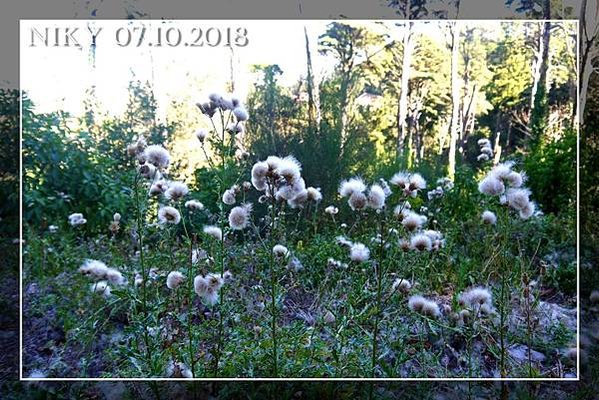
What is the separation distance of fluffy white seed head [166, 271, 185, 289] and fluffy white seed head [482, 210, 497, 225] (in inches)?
44.7

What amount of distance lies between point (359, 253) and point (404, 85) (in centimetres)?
64

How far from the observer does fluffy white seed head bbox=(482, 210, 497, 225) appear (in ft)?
8.05

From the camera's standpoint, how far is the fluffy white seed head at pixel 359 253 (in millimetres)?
2430

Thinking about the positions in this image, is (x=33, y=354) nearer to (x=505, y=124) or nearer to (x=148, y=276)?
(x=148, y=276)

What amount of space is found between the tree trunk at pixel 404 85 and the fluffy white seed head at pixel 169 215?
853mm

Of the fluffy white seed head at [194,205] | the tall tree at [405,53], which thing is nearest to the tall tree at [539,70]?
the tall tree at [405,53]

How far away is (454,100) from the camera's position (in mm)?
2449

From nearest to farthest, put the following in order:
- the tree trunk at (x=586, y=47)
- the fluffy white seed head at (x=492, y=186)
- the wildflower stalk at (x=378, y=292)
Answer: the wildflower stalk at (x=378, y=292), the fluffy white seed head at (x=492, y=186), the tree trunk at (x=586, y=47)

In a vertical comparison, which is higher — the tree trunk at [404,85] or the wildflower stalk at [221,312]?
the tree trunk at [404,85]

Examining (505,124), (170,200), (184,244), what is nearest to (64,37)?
(170,200)

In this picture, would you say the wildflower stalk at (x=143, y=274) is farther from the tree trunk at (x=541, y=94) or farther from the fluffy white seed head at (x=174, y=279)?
the tree trunk at (x=541, y=94)

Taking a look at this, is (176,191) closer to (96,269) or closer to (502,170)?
(96,269)

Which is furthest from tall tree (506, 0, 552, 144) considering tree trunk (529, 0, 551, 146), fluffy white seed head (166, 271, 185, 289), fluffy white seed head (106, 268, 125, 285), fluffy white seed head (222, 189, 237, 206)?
fluffy white seed head (106, 268, 125, 285)

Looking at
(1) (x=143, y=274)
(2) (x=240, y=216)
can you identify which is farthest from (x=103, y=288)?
(2) (x=240, y=216)
